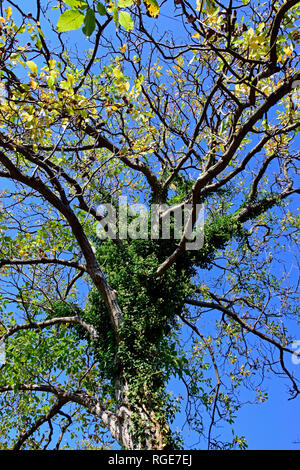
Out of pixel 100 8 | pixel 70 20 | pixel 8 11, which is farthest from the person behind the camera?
pixel 8 11

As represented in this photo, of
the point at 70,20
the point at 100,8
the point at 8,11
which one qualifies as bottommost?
the point at 70,20

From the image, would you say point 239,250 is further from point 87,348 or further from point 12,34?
point 12,34

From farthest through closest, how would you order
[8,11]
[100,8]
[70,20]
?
[8,11]
[100,8]
[70,20]

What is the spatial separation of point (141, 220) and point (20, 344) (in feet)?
10.00

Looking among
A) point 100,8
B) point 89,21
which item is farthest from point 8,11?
point 89,21

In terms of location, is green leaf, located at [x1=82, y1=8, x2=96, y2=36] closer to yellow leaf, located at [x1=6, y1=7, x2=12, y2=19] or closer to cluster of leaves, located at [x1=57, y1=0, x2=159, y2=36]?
cluster of leaves, located at [x1=57, y1=0, x2=159, y2=36]

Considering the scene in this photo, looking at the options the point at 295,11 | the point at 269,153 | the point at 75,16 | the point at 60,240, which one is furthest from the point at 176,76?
the point at 75,16

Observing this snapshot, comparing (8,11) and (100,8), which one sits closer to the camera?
(100,8)

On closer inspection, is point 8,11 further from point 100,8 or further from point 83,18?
point 83,18

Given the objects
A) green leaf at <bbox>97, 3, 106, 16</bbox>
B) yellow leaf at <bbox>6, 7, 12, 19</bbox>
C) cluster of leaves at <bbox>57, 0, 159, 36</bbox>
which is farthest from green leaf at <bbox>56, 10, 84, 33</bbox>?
yellow leaf at <bbox>6, 7, 12, 19</bbox>

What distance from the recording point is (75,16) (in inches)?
56.7

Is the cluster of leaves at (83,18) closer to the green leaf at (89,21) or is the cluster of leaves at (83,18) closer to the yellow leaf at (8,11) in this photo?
the green leaf at (89,21)

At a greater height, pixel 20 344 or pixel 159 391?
pixel 20 344

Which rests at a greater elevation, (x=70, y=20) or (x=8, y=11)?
(x=8, y=11)
